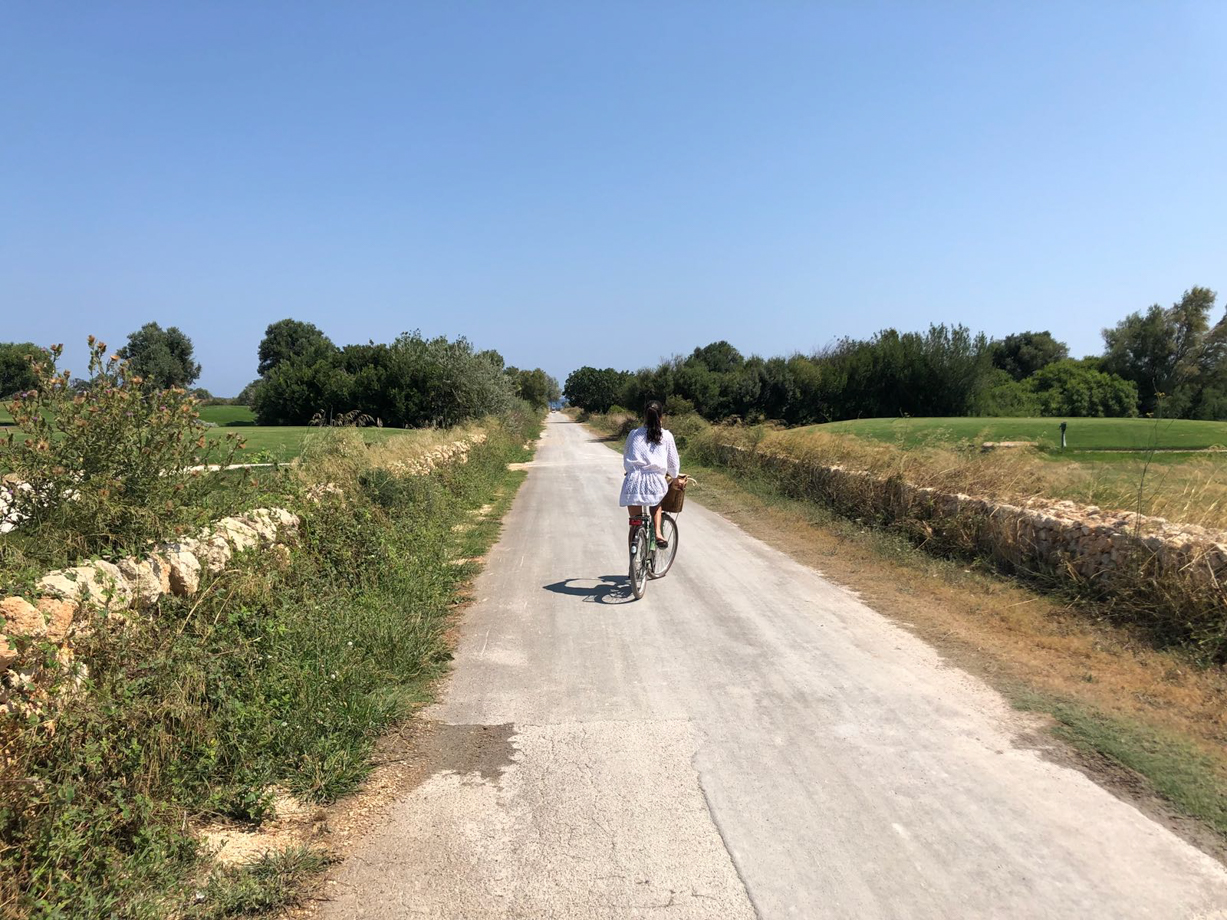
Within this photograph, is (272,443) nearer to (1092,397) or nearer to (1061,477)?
(1061,477)

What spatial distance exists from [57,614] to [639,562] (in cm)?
494

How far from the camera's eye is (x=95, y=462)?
4691 millimetres

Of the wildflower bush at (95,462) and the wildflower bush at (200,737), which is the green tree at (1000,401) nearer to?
the wildflower bush at (200,737)

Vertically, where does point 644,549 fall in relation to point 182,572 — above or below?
below

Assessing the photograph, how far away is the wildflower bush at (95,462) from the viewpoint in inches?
176

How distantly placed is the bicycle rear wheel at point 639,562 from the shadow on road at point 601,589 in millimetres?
130

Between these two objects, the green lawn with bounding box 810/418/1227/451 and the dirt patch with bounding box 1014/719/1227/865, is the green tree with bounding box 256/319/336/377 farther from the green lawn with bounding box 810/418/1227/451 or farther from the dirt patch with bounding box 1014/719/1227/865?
the dirt patch with bounding box 1014/719/1227/865

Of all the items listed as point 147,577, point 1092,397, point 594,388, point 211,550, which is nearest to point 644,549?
point 211,550

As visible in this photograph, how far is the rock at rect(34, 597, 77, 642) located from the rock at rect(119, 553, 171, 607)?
0.56 metres

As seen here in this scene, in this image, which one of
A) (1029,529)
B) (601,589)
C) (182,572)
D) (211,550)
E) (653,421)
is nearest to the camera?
(182,572)

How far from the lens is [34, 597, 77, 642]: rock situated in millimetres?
3371

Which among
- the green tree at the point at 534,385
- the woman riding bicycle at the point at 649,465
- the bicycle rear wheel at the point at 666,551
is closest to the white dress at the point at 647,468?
the woman riding bicycle at the point at 649,465

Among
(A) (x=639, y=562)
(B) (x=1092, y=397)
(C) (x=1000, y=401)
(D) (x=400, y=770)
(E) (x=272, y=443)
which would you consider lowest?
(D) (x=400, y=770)

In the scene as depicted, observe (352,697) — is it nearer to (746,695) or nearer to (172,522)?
(172,522)
